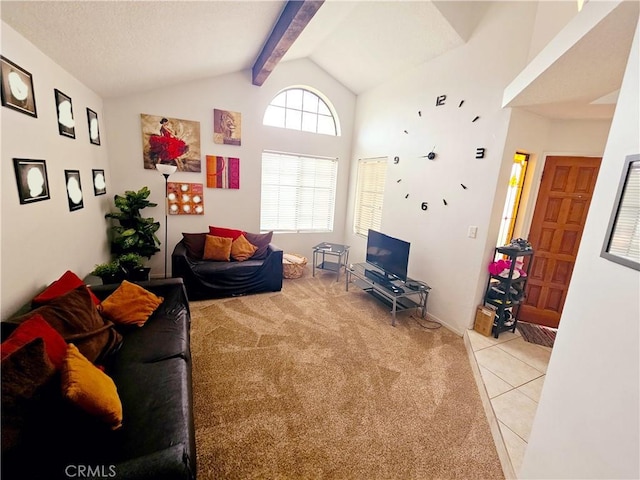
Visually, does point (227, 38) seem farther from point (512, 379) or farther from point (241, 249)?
point (512, 379)

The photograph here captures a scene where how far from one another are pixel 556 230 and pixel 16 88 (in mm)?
4865

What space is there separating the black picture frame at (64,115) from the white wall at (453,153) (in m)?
3.71

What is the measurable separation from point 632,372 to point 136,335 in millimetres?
2708

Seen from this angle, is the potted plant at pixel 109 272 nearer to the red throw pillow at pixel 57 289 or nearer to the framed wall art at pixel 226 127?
the red throw pillow at pixel 57 289

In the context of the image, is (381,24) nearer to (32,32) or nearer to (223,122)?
(223,122)

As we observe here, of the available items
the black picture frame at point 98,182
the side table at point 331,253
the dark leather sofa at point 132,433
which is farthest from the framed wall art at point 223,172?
the dark leather sofa at point 132,433

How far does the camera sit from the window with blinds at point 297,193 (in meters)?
Answer: 4.78

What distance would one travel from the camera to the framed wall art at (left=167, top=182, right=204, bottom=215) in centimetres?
410

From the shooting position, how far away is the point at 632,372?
3.09 feet

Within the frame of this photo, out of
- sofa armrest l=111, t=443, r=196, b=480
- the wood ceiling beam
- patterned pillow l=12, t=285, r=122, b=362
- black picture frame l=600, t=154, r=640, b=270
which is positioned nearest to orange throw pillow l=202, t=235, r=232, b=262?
patterned pillow l=12, t=285, r=122, b=362

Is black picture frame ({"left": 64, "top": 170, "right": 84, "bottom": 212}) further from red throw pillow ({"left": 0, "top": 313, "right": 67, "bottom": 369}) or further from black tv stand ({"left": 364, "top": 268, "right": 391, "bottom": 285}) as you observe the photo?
black tv stand ({"left": 364, "top": 268, "right": 391, "bottom": 285})

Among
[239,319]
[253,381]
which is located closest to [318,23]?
[239,319]

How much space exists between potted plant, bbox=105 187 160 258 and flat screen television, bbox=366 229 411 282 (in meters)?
2.96

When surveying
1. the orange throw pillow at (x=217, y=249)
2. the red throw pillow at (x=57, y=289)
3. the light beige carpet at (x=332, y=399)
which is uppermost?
the red throw pillow at (x=57, y=289)
